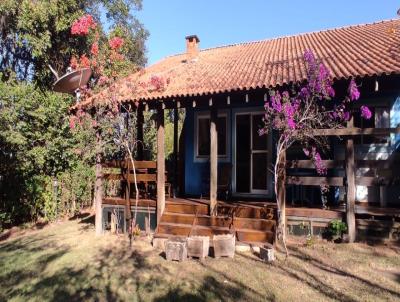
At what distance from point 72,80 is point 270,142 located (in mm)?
5224

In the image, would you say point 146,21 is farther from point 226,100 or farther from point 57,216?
point 226,100

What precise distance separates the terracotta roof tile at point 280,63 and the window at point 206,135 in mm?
1372

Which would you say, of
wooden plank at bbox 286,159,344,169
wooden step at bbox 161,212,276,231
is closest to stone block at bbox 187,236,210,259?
wooden step at bbox 161,212,276,231

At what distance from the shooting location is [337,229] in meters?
7.86

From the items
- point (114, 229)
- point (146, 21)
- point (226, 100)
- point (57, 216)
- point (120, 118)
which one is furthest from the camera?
point (146, 21)

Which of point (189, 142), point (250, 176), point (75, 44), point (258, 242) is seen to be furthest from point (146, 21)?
point (258, 242)

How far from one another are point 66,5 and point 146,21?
10529 mm

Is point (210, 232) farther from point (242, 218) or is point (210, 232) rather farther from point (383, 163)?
point (383, 163)

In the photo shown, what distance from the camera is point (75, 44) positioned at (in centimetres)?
1939

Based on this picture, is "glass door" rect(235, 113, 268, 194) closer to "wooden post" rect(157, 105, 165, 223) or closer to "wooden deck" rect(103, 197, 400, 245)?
"wooden deck" rect(103, 197, 400, 245)

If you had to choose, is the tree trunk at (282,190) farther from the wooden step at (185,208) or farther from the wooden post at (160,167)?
the wooden post at (160,167)

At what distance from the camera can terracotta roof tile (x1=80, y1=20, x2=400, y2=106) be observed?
803 cm

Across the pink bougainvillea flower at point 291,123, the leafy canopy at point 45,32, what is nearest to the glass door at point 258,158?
the pink bougainvillea flower at point 291,123

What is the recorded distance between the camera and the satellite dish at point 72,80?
354 inches
